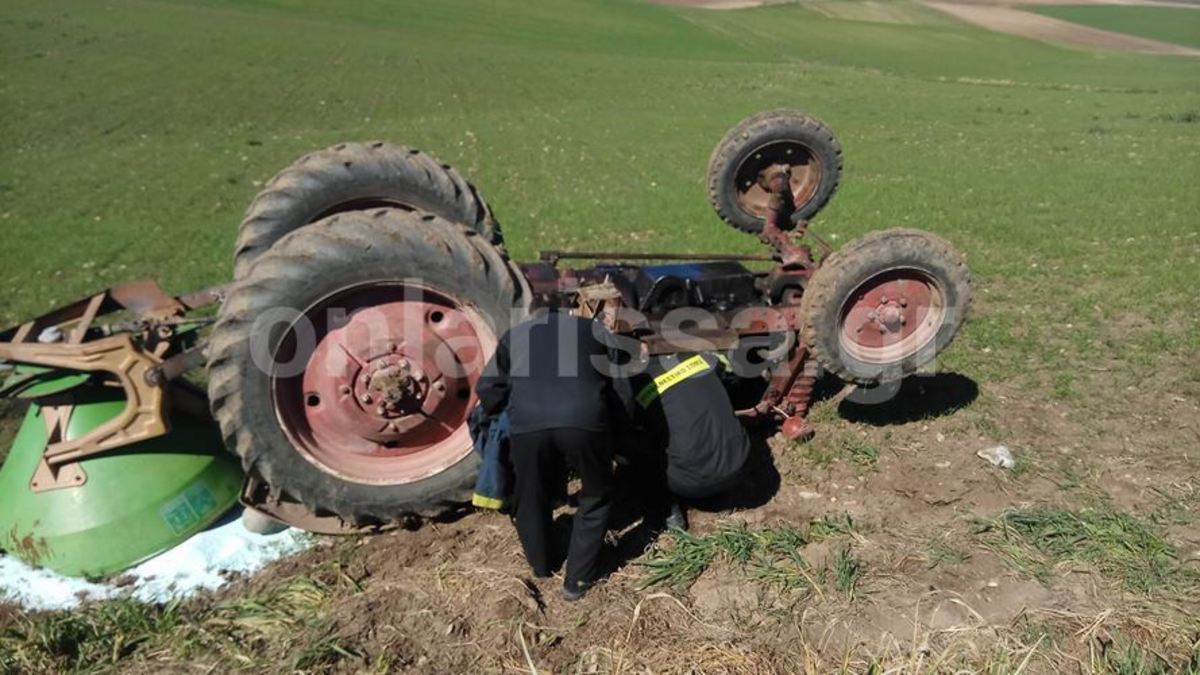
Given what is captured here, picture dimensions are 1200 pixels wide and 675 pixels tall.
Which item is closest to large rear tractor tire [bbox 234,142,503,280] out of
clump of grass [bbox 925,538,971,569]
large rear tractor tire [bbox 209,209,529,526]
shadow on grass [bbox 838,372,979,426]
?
large rear tractor tire [bbox 209,209,529,526]

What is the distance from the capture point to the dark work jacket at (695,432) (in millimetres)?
4266

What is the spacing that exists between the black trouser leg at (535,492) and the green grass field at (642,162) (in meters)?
0.38

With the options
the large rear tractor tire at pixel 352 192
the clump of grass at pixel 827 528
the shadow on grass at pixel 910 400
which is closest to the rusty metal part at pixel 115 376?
the large rear tractor tire at pixel 352 192

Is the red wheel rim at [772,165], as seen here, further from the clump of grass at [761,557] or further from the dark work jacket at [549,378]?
the dark work jacket at [549,378]

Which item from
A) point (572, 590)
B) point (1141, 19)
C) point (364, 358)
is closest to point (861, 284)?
point (572, 590)

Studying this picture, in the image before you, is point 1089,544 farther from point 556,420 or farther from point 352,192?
point 352,192

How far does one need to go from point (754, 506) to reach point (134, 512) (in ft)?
10.4

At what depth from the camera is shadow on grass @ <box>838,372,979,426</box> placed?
563 cm

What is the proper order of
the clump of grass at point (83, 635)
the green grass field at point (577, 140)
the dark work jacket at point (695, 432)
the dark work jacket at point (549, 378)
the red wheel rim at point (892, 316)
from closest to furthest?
1. the clump of grass at point (83, 635)
2. the dark work jacket at point (549, 378)
3. the dark work jacket at point (695, 432)
4. the red wheel rim at point (892, 316)
5. the green grass field at point (577, 140)

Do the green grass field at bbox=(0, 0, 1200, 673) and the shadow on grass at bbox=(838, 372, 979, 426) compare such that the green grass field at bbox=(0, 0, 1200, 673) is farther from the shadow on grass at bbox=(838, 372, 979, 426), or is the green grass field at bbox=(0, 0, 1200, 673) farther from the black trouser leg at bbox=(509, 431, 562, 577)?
the black trouser leg at bbox=(509, 431, 562, 577)

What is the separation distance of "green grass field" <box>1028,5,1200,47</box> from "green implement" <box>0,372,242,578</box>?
200ft

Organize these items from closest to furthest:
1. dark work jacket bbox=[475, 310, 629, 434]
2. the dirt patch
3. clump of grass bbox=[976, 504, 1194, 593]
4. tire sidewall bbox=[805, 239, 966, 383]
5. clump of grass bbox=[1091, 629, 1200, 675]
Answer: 1. clump of grass bbox=[1091, 629, 1200, 675]
2. dark work jacket bbox=[475, 310, 629, 434]
3. clump of grass bbox=[976, 504, 1194, 593]
4. tire sidewall bbox=[805, 239, 966, 383]
5. the dirt patch

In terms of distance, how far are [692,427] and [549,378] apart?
3.10 feet

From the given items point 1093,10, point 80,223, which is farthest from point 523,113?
point 1093,10
